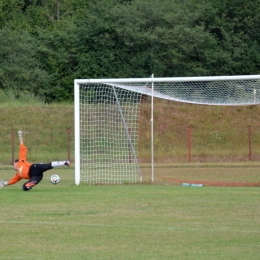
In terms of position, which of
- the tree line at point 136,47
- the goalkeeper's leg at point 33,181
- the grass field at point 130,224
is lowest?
the grass field at point 130,224

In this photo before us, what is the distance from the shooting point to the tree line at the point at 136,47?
49531 mm

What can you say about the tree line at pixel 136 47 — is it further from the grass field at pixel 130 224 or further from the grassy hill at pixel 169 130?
the grass field at pixel 130 224

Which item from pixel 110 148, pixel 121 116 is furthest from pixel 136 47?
pixel 121 116

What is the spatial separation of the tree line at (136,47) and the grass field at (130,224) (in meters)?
32.6

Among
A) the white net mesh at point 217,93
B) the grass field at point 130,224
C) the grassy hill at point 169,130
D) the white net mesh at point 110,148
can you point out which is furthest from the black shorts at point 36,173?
the grassy hill at point 169,130

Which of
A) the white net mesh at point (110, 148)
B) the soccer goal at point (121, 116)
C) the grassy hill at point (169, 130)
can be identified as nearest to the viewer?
the soccer goal at point (121, 116)

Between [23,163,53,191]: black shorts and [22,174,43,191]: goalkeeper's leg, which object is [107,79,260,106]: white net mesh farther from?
[22,174,43,191]: goalkeeper's leg

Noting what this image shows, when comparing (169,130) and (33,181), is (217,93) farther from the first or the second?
(33,181)

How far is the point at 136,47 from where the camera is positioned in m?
50.6

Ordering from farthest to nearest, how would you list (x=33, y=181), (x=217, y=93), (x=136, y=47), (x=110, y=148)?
(x=136, y=47) → (x=217, y=93) → (x=110, y=148) → (x=33, y=181)

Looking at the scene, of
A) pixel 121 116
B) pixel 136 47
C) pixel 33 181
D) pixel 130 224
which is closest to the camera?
pixel 130 224

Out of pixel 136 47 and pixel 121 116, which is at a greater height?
pixel 136 47

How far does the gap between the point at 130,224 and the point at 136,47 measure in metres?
39.8

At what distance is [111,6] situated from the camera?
53156mm
